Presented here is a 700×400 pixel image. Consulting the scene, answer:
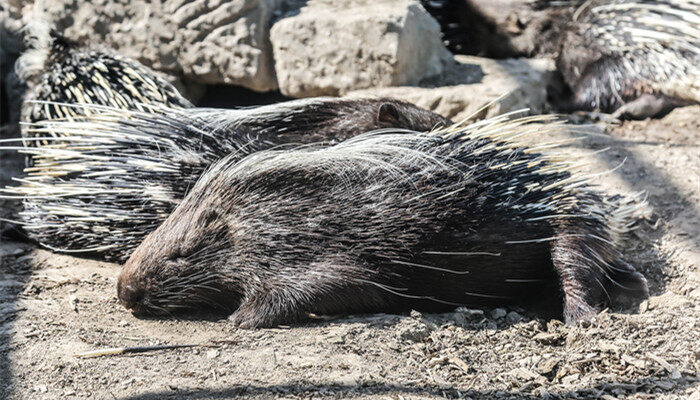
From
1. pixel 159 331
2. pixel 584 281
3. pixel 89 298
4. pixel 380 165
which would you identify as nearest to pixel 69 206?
pixel 89 298

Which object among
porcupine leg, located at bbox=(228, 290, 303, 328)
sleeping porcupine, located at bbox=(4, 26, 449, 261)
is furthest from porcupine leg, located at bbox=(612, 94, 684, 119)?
porcupine leg, located at bbox=(228, 290, 303, 328)

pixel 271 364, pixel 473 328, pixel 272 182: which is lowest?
pixel 473 328

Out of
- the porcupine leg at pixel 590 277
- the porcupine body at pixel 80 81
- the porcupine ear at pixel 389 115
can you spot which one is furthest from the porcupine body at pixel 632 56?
the porcupine body at pixel 80 81

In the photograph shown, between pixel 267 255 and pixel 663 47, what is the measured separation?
11.6 feet

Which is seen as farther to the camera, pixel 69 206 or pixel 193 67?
pixel 193 67

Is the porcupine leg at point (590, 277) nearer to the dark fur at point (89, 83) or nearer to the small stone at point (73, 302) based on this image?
the small stone at point (73, 302)

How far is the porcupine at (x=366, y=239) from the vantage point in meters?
2.81

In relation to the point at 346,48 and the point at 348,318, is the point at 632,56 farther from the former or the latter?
the point at 348,318

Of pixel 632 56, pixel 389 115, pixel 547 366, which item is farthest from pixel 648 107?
pixel 547 366

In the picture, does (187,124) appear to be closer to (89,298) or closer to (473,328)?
(89,298)

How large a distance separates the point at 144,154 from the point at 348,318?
1.18 meters

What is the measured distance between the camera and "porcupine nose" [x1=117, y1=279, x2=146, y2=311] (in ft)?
9.04

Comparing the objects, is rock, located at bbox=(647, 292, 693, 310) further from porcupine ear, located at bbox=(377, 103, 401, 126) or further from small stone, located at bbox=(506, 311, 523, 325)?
porcupine ear, located at bbox=(377, 103, 401, 126)

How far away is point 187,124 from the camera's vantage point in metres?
3.25
